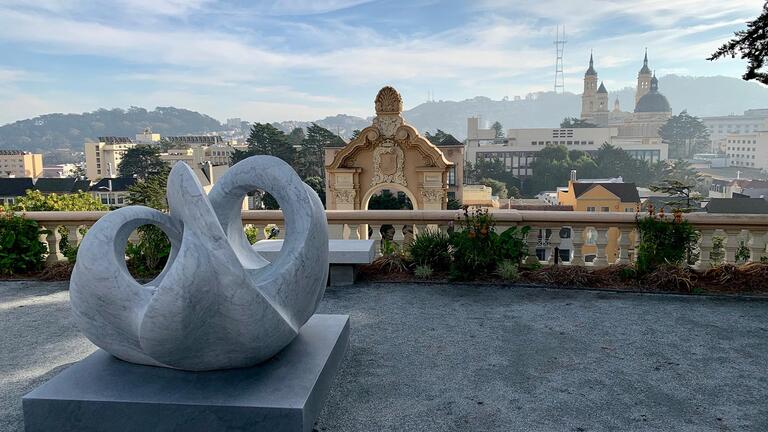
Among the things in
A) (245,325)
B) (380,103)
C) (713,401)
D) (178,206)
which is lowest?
(713,401)

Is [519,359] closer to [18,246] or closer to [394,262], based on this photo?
[394,262]

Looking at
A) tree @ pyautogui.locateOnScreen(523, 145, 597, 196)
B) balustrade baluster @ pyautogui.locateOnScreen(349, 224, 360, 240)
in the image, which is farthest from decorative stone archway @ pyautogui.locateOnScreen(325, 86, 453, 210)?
tree @ pyautogui.locateOnScreen(523, 145, 597, 196)

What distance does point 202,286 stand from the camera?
11.5ft

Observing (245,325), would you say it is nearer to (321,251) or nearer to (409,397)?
(321,251)

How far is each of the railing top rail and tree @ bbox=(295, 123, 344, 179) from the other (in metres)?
57.7

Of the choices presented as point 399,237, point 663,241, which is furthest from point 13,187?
point 663,241

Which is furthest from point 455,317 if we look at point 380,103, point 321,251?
point 380,103

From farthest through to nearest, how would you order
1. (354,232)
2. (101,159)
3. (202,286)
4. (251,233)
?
(101,159) < (251,233) < (354,232) < (202,286)

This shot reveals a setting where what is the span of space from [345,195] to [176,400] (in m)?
14.2

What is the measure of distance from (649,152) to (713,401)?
156 metres

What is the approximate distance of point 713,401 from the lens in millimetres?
4324

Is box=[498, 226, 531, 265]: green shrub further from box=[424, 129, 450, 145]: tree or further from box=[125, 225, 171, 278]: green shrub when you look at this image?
box=[424, 129, 450, 145]: tree

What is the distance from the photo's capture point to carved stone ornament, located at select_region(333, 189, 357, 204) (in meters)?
17.7

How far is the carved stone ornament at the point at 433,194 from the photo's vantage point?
17469 mm
